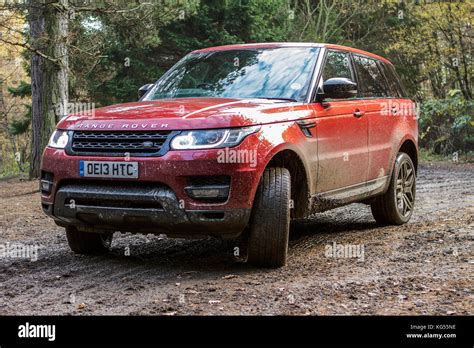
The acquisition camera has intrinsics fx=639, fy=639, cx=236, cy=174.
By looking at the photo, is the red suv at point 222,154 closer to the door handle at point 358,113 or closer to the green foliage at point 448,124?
the door handle at point 358,113

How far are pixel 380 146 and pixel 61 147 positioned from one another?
11.2 ft

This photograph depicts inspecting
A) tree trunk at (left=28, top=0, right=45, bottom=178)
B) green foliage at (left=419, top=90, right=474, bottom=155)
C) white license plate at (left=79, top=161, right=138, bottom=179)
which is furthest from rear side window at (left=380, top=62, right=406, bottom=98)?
green foliage at (left=419, top=90, right=474, bottom=155)

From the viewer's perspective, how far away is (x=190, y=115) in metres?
Answer: 4.79

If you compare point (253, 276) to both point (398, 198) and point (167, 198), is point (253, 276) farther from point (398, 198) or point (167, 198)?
point (398, 198)

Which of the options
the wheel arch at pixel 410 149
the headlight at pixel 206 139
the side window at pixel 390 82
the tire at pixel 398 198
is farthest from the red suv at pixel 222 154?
the wheel arch at pixel 410 149

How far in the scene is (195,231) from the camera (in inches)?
189

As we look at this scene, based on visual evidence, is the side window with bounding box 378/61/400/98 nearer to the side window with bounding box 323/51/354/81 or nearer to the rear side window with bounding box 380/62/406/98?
the rear side window with bounding box 380/62/406/98

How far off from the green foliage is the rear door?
41.7ft

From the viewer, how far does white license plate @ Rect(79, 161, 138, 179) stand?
15.5ft

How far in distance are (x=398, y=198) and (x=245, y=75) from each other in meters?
2.66

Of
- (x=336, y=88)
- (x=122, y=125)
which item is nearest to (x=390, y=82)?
(x=336, y=88)

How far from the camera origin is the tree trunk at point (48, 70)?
1184 centimetres

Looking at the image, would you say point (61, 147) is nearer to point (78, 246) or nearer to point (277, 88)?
point (78, 246)
